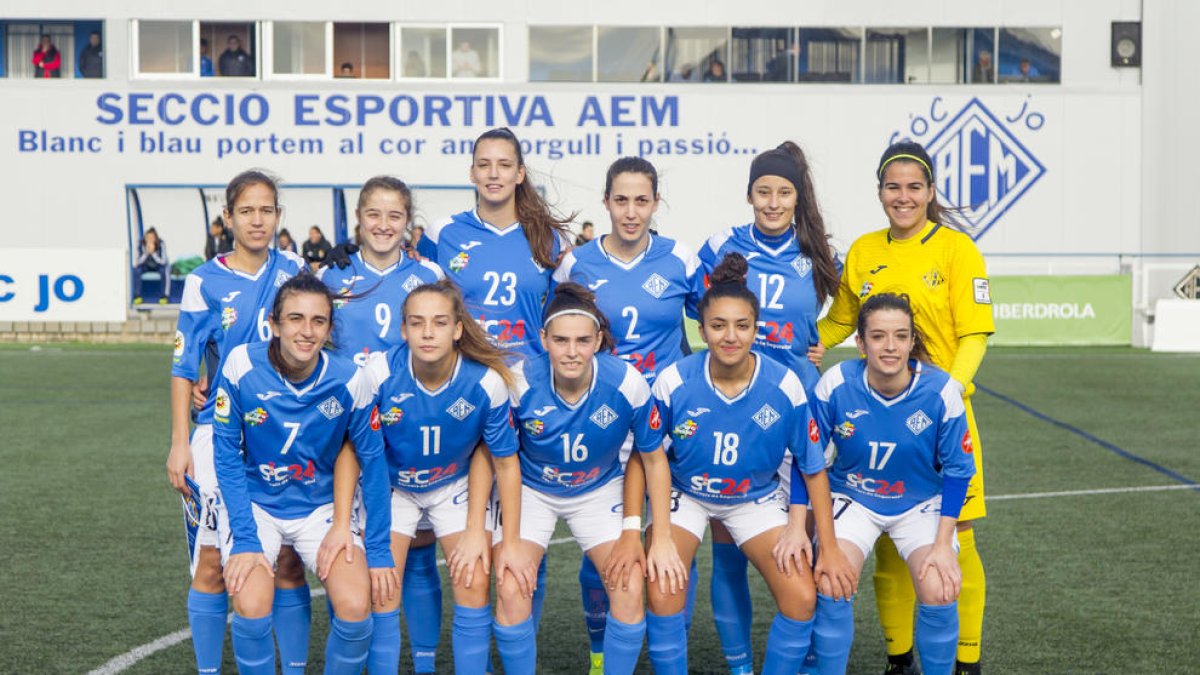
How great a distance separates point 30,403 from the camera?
12.8 metres

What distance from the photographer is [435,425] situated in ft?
15.1

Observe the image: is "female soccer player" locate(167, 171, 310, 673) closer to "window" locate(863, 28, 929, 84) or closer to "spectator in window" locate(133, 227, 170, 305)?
"spectator in window" locate(133, 227, 170, 305)

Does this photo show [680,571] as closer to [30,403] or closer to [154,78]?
[30,403]

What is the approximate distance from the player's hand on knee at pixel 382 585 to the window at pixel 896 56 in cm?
1979

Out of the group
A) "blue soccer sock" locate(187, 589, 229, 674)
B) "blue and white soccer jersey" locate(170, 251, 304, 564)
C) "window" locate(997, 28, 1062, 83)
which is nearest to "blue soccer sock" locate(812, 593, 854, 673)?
"blue soccer sock" locate(187, 589, 229, 674)

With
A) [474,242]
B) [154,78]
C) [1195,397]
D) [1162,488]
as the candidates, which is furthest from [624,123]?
[474,242]

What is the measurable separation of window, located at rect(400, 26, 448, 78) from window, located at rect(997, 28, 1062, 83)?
8.90m

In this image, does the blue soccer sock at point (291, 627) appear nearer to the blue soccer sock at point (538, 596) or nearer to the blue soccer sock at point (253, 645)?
the blue soccer sock at point (253, 645)

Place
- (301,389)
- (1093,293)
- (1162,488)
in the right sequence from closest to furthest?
(301,389)
(1162,488)
(1093,293)

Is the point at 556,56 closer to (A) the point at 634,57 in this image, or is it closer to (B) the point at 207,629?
(A) the point at 634,57

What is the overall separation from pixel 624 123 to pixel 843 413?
18656 mm

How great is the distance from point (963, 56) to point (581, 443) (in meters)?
19.9

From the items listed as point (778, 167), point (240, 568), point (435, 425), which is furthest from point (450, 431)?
point (778, 167)

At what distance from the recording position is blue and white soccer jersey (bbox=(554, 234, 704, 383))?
5.05 metres
